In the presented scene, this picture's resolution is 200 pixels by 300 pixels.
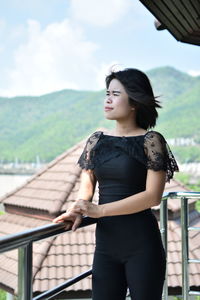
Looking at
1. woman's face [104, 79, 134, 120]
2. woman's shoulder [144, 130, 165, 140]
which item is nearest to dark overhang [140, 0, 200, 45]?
woman's face [104, 79, 134, 120]

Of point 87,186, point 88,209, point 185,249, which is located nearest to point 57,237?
point 185,249

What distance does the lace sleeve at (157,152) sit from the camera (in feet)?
4.23

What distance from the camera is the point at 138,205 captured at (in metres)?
1.27

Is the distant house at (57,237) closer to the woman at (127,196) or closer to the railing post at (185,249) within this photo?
the railing post at (185,249)

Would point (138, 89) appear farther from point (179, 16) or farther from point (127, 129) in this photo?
point (179, 16)

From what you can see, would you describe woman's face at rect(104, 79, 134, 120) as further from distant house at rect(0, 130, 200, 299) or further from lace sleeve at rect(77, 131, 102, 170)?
distant house at rect(0, 130, 200, 299)

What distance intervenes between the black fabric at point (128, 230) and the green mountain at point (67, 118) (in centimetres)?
6176

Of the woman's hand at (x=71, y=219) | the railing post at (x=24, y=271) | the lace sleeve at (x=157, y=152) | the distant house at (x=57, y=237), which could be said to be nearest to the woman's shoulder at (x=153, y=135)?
the lace sleeve at (x=157, y=152)

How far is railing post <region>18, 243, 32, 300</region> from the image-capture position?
114 cm

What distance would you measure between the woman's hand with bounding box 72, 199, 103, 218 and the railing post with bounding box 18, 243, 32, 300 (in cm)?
22

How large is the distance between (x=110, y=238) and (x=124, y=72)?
54cm

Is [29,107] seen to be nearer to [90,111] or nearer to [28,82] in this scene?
[90,111]

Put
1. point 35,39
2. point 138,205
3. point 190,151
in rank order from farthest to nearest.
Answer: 1. point 35,39
2. point 190,151
3. point 138,205

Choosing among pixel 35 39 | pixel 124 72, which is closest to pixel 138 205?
pixel 124 72
